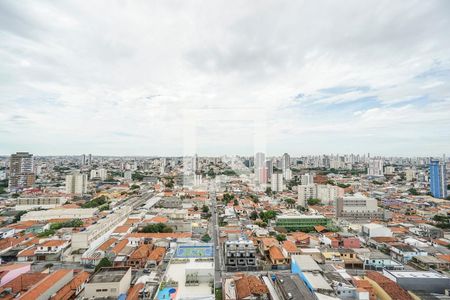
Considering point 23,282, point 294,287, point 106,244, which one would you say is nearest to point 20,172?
point 106,244

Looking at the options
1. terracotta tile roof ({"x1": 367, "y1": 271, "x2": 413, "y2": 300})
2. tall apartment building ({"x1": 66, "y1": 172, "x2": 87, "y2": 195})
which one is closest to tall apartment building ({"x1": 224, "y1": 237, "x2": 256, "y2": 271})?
terracotta tile roof ({"x1": 367, "y1": 271, "x2": 413, "y2": 300})

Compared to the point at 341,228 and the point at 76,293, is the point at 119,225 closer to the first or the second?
the point at 76,293

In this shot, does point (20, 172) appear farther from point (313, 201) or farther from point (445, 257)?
point (445, 257)

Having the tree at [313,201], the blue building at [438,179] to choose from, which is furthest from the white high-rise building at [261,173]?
the blue building at [438,179]

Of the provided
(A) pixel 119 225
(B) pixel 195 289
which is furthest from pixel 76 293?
(A) pixel 119 225

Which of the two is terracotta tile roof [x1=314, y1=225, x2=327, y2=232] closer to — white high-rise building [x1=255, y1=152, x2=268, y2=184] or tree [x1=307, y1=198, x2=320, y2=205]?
tree [x1=307, y1=198, x2=320, y2=205]

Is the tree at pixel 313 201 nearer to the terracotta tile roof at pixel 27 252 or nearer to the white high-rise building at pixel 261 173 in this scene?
the white high-rise building at pixel 261 173
